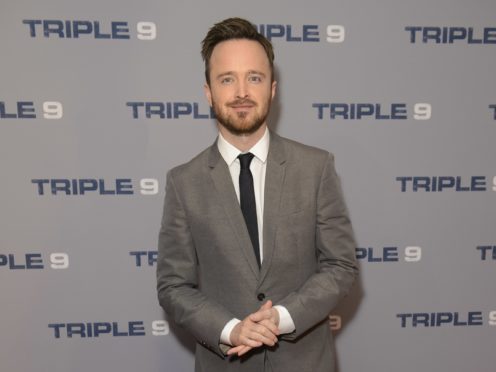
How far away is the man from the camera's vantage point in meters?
1.35

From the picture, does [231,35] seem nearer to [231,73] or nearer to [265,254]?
[231,73]

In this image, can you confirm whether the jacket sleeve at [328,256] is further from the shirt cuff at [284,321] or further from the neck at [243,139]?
the neck at [243,139]

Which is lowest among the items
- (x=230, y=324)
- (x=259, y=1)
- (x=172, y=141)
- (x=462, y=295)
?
(x=462, y=295)

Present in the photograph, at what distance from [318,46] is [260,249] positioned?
103 centimetres

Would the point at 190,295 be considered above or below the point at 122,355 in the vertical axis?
above

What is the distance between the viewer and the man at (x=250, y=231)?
4.43 feet

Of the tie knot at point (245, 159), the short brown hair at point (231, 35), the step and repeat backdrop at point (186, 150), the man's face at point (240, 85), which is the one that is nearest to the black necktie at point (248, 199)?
the tie knot at point (245, 159)

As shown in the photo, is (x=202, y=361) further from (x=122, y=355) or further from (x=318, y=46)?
(x=318, y=46)

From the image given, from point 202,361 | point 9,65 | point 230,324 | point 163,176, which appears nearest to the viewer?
point 230,324

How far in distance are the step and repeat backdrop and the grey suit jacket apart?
1.90 feet

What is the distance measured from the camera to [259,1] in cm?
187

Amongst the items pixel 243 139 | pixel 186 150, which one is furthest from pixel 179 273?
pixel 186 150

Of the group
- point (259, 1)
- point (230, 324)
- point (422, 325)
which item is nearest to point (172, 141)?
point (259, 1)

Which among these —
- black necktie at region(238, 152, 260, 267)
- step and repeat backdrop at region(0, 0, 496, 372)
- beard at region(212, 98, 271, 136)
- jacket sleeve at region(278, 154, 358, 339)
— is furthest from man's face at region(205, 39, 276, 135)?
step and repeat backdrop at region(0, 0, 496, 372)
